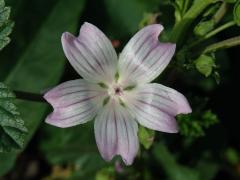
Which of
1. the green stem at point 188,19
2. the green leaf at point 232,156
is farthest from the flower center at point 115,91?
the green leaf at point 232,156

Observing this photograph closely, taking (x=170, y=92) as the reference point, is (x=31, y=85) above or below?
below

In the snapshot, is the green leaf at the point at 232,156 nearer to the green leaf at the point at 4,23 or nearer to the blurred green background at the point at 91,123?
the blurred green background at the point at 91,123

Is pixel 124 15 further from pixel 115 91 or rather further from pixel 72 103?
pixel 72 103

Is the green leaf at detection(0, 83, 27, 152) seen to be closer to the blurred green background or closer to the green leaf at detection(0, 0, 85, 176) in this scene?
the blurred green background

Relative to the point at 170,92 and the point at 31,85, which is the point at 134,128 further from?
the point at 31,85

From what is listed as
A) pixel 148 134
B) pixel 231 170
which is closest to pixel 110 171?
pixel 148 134

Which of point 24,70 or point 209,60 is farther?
point 24,70

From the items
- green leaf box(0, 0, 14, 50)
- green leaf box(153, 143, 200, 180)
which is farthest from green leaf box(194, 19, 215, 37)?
green leaf box(153, 143, 200, 180)
